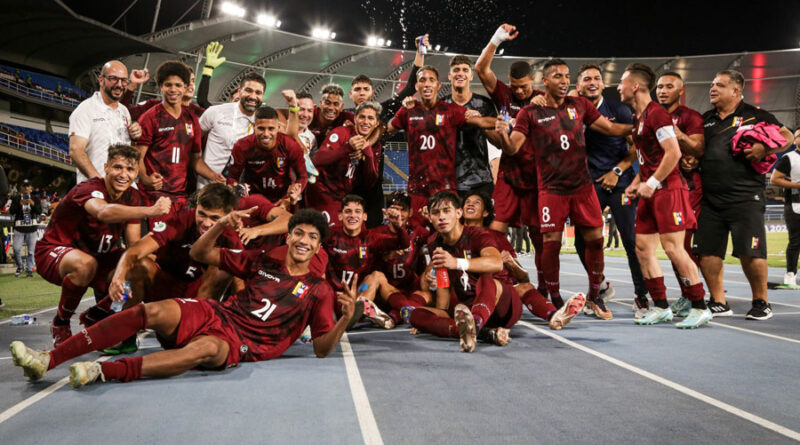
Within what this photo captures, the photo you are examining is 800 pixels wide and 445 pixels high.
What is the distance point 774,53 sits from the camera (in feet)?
102

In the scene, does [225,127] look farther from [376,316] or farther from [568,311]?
[568,311]

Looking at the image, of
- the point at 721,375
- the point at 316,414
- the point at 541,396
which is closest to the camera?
the point at 316,414

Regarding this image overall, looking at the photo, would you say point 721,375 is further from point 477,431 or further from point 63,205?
point 63,205

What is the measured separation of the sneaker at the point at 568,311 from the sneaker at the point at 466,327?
0.94 meters

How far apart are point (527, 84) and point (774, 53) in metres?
34.0

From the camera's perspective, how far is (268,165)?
5.13 metres

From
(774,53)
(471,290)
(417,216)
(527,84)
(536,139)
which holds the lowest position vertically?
(471,290)

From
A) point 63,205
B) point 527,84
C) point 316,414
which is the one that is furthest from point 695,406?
point 63,205

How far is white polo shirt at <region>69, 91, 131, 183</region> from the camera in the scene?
479cm

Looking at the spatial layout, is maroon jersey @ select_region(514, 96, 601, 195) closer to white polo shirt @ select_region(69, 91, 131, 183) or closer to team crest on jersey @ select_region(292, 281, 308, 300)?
team crest on jersey @ select_region(292, 281, 308, 300)

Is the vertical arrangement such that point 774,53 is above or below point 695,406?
above

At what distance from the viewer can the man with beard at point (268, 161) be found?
4926 millimetres

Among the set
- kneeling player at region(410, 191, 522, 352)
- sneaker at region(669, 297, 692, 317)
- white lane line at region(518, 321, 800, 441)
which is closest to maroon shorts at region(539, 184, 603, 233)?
kneeling player at region(410, 191, 522, 352)

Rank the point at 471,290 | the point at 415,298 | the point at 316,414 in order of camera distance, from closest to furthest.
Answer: the point at 316,414 < the point at 471,290 < the point at 415,298
